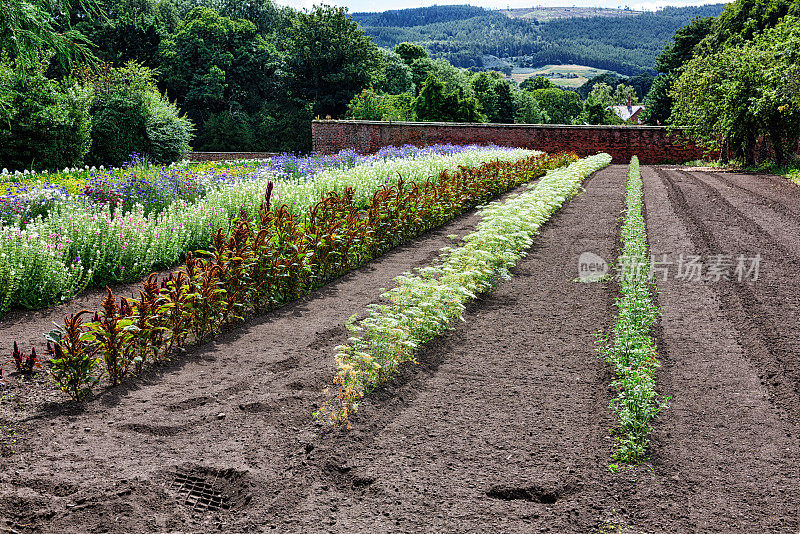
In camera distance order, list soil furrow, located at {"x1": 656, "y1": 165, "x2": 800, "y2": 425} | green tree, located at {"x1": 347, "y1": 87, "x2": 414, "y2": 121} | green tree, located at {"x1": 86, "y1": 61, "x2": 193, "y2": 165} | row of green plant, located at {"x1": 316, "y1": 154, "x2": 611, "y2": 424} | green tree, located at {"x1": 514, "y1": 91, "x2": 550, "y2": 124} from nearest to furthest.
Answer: row of green plant, located at {"x1": 316, "y1": 154, "x2": 611, "y2": 424} < soil furrow, located at {"x1": 656, "y1": 165, "x2": 800, "y2": 425} < green tree, located at {"x1": 86, "y1": 61, "x2": 193, "y2": 165} < green tree, located at {"x1": 347, "y1": 87, "x2": 414, "y2": 121} < green tree, located at {"x1": 514, "y1": 91, "x2": 550, "y2": 124}

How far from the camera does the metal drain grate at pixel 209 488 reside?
8.59 feet

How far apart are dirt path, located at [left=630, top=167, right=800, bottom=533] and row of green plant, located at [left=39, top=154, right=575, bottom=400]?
116 inches

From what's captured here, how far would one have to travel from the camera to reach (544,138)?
26.7 m

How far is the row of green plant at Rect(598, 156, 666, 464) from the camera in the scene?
10.3 ft

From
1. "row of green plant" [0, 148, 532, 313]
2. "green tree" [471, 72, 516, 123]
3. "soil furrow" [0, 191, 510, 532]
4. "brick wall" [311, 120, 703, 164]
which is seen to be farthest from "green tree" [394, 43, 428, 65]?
"soil furrow" [0, 191, 510, 532]

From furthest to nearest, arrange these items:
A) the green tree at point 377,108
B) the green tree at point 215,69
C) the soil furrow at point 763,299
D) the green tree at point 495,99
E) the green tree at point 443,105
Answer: the green tree at point 495,99
the green tree at point 215,69
the green tree at point 377,108
the green tree at point 443,105
the soil furrow at point 763,299

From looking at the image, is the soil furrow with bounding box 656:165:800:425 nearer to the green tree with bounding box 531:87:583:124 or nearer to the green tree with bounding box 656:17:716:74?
the green tree with bounding box 656:17:716:74

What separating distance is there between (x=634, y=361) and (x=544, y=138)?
24105 mm

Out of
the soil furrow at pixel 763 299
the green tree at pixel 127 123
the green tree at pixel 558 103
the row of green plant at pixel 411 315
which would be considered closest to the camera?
the row of green plant at pixel 411 315

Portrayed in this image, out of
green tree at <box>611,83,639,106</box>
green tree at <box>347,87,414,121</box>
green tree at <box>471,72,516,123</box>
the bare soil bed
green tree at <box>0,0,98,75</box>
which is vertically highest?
green tree at <box>611,83,639,106</box>

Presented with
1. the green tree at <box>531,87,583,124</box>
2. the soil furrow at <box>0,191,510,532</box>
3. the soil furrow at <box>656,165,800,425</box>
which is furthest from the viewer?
the green tree at <box>531,87,583,124</box>

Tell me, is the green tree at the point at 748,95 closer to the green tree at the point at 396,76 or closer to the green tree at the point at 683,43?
the green tree at the point at 683,43

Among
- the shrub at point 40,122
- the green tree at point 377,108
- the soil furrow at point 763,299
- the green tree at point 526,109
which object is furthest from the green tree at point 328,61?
the soil furrow at point 763,299

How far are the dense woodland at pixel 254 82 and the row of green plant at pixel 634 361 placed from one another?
9831 millimetres
